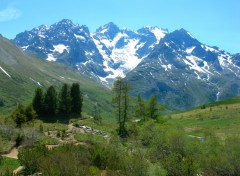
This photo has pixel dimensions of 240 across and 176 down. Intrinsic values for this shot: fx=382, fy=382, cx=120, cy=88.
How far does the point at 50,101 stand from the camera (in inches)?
2980

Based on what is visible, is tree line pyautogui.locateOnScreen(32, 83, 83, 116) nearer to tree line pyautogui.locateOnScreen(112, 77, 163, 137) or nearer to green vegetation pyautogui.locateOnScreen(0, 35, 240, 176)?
green vegetation pyautogui.locateOnScreen(0, 35, 240, 176)

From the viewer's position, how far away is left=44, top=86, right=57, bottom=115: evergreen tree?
75.6m

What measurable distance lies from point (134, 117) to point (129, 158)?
1632 inches

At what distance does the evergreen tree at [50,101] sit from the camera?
7556 cm

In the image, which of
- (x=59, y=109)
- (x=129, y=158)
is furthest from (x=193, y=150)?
(x=59, y=109)

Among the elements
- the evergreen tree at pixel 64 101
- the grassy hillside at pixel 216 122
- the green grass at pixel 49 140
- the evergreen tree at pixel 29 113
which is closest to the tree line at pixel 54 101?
the evergreen tree at pixel 64 101

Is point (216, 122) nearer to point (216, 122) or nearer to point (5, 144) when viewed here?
point (216, 122)

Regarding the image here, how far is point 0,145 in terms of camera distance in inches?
1905

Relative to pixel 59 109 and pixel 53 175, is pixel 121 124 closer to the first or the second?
pixel 59 109

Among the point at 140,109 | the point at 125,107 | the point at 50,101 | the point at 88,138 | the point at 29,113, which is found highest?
the point at 50,101

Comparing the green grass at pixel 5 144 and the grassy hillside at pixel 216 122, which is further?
the grassy hillside at pixel 216 122

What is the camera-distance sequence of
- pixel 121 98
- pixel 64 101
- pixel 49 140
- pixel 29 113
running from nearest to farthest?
pixel 49 140, pixel 29 113, pixel 121 98, pixel 64 101

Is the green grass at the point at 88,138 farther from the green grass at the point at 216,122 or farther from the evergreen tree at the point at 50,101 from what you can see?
the green grass at the point at 216,122

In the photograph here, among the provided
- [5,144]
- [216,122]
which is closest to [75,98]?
[216,122]
